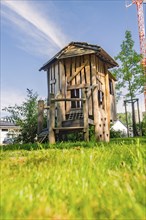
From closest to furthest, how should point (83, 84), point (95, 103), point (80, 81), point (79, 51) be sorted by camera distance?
point (95, 103), point (83, 84), point (80, 81), point (79, 51)

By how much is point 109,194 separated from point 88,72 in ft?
39.6

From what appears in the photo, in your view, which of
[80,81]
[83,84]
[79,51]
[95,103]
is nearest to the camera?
[95,103]

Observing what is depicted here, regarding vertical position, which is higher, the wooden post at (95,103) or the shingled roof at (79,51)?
the shingled roof at (79,51)

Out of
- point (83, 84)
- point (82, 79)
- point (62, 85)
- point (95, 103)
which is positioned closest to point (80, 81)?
point (82, 79)

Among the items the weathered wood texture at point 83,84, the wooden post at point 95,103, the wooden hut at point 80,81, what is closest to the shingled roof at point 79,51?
the wooden hut at point 80,81

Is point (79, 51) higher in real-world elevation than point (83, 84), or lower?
higher

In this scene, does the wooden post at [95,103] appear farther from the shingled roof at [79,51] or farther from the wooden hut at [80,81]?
the shingled roof at [79,51]

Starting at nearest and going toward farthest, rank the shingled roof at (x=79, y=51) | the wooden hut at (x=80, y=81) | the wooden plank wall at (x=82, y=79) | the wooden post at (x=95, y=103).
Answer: the wooden post at (x=95, y=103) → the wooden hut at (x=80, y=81) → the wooden plank wall at (x=82, y=79) → the shingled roof at (x=79, y=51)

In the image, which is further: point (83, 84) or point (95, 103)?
point (83, 84)

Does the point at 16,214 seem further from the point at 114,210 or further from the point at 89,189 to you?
the point at 89,189

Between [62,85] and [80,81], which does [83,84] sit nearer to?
[80,81]

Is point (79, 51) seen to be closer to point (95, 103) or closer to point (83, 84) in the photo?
point (83, 84)

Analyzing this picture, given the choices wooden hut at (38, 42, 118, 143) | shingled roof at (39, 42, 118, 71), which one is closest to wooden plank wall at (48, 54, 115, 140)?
wooden hut at (38, 42, 118, 143)

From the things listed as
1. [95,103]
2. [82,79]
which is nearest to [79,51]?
[82,79]
